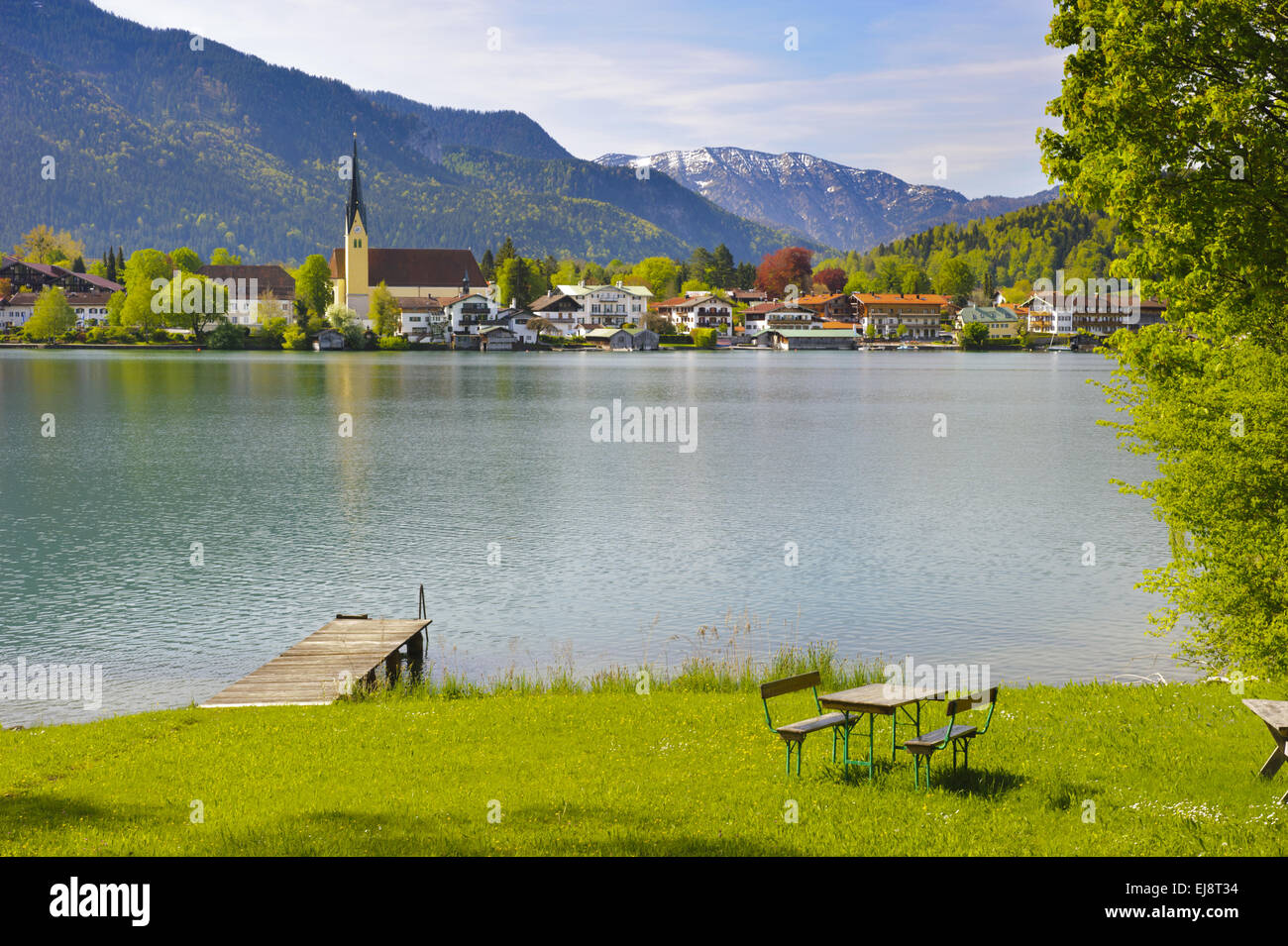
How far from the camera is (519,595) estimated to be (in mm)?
27672

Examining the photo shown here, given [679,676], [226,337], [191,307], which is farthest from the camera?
[191,307]

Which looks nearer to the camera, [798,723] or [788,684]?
[798,723]

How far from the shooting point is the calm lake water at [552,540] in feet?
76.1

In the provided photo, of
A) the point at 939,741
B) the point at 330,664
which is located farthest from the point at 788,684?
the point at 330,664

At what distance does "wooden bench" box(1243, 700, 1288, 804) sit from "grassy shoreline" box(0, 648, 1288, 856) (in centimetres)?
25

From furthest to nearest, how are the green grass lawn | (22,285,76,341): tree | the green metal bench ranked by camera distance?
(22,285,76,341): tree, the green metal bench, the green grass lawn

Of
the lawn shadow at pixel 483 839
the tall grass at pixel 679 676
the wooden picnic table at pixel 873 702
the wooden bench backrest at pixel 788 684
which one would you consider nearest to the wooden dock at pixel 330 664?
the tall grass at pixel 679 676

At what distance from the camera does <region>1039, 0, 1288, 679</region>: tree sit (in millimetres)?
13555

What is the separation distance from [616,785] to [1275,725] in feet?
20.2

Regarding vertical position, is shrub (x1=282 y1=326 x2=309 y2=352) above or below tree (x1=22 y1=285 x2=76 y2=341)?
below

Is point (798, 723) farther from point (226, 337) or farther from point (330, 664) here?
point (226, 337)

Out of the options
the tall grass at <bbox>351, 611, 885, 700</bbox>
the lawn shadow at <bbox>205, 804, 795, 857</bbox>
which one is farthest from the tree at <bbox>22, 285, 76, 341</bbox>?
the lawn shadow at <bbox>205, 804, 795, 857</bbox>

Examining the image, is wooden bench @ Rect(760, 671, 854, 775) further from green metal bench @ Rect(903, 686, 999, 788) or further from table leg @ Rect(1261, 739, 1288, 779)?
table leg @ Rect(1261, 739, 1288, 779)

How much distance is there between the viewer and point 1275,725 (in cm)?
1031
